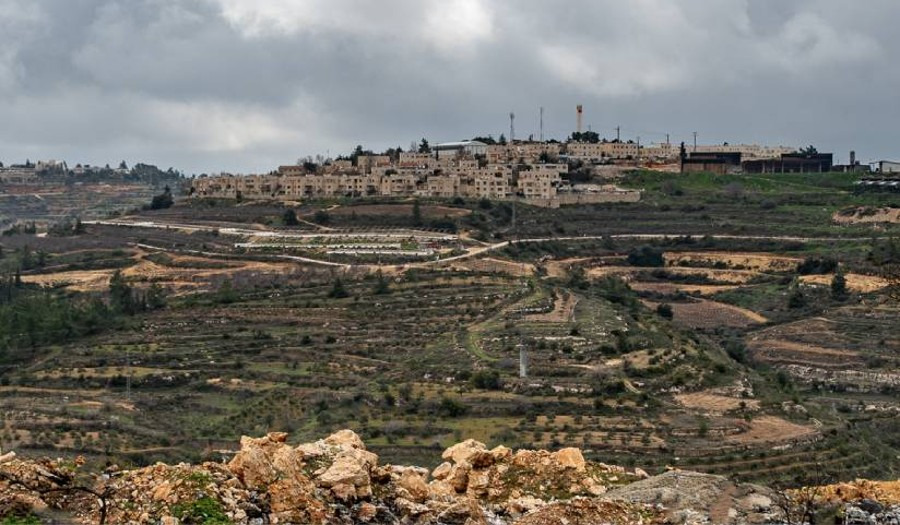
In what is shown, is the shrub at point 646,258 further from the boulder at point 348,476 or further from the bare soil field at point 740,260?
the boulder at point 348,476

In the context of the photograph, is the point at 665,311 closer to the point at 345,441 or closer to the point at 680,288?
the point at 680,288

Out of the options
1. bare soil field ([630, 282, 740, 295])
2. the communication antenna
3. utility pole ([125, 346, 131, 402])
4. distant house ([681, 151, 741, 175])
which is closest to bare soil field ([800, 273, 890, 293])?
bare soil field ([630, 282, 740, 295])

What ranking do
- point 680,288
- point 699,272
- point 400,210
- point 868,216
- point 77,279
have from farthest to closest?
point 868,216
point 400,210
point 699,272
point 77,279
point 680,288

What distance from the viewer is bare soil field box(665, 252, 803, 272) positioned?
7775cm

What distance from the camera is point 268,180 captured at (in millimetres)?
103312

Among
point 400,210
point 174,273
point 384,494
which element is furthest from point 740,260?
point 384,494

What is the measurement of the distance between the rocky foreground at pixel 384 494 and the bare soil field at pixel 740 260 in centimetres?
5907

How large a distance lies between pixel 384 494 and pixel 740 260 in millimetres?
63842

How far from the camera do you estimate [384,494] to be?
1861cm

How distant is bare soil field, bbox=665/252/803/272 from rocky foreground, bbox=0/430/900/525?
5907cm

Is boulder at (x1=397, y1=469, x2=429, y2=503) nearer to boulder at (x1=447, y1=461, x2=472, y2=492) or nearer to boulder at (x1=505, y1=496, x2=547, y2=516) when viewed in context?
boulder at (x1=447, y1=461, x2=472, y2=492)

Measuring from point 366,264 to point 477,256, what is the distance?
18.6ft

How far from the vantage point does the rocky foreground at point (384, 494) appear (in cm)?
1720

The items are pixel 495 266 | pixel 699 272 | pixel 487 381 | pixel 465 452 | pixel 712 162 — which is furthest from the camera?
pixel 712 162
